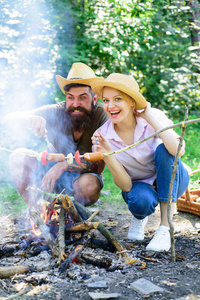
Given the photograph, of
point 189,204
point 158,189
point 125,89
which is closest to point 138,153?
point 158,189

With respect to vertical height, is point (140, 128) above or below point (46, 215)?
above

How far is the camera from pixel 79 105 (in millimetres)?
3635

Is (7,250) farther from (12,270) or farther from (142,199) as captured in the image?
(142,199)

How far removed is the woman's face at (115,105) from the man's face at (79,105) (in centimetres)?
61

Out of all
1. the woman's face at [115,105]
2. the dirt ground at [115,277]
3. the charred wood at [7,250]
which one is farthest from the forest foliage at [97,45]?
the dirt ground at [115,277]

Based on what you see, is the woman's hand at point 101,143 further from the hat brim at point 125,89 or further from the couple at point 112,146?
the hat brim at point 125,89

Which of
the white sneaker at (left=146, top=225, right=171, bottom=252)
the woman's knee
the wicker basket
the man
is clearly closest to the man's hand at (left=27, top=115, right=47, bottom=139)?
the man

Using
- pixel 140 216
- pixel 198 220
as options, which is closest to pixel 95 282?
pixel 140 216

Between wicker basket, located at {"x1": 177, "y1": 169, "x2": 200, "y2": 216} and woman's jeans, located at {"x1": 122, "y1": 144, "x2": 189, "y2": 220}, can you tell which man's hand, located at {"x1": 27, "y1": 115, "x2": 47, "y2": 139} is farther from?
wicker basket, located at {"x1": 177, "y1": 169, "x2": 200, "y2": 216}

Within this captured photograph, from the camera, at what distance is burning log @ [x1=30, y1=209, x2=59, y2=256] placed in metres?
2.75

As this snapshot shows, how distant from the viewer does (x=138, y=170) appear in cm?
324

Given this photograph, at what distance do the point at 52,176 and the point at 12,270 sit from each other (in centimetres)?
133

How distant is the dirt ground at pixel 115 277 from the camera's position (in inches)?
85.7

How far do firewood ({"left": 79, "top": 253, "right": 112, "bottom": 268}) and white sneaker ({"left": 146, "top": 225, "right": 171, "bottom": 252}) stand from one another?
450 millimetres
